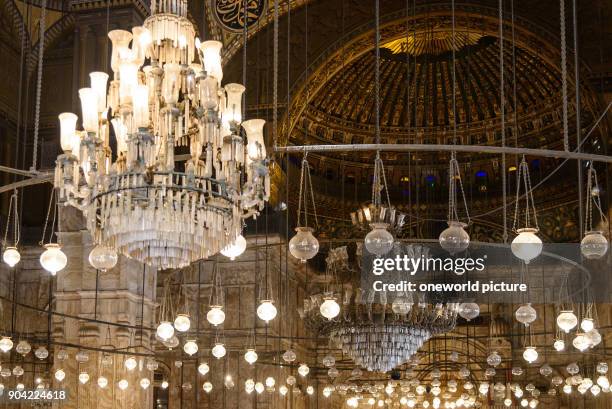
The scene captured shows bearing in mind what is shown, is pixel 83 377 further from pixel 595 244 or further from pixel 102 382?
pixel 595 244

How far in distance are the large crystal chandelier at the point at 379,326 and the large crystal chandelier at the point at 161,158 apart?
16.3 feet

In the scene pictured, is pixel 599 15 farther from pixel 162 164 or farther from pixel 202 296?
pixel 162 164

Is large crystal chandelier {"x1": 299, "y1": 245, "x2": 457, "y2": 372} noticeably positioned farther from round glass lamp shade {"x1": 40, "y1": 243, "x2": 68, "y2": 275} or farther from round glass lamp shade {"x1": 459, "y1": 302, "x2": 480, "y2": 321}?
round glass lamp shade {"x1": 40, "y1": 243, "x2": 68, "y2": 275}

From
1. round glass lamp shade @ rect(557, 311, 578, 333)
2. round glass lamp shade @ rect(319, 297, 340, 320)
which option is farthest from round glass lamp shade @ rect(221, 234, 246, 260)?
round glass lamp shade @ rect(557, 311, 578, 333)

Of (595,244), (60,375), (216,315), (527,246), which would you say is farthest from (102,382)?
(595,244)

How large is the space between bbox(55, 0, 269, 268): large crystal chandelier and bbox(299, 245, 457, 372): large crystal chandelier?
4975 millimetres

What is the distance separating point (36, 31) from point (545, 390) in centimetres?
1179

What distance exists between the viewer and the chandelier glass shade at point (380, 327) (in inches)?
454

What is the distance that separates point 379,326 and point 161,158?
5829 mm

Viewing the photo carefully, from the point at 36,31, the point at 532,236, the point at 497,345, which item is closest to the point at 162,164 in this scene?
the point at 532,236

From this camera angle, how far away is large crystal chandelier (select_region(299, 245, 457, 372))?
37.8ft

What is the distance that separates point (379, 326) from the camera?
38.1 feet

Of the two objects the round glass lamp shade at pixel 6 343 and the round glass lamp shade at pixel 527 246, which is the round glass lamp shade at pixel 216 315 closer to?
the round glass lamp shade at pixel 6 343

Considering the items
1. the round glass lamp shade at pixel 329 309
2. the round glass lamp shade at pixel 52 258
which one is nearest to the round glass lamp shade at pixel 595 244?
the round glass lamp shade at pixel 329 309
